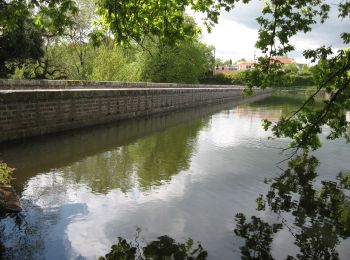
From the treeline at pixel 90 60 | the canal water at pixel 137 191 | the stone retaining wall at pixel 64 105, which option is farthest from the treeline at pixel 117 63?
the canal water at pixel 137 191

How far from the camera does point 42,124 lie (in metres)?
15.4

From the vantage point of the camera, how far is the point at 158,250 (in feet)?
19.8

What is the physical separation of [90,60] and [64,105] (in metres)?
29.8

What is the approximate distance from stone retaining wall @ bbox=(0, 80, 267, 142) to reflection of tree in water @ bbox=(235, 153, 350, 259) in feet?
30.9

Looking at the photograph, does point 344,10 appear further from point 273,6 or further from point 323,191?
point 323,191

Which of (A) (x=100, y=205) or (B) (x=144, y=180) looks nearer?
(A) (x=100, y=205)

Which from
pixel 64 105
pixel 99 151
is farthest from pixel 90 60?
pixel 99 151

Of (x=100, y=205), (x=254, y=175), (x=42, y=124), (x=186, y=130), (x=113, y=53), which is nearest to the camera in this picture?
(x=100, y=205)

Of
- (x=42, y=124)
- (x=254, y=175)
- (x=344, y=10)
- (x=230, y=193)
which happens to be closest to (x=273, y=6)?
(x=344, y=10)

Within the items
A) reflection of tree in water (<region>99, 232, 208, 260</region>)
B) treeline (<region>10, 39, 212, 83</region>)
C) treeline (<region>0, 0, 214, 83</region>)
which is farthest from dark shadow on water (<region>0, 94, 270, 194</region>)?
treeline (<region>10, 39, 212, 83</region>)

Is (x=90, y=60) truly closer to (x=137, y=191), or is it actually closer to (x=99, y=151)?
(x=99, y=151)

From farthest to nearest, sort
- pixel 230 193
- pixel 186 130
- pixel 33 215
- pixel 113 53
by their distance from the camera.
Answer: pixel 113 53 → pixel 186 130 → pixel 230 193 → pixel 33 215

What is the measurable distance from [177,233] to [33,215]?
276 centimetres

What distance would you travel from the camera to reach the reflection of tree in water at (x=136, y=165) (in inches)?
385
